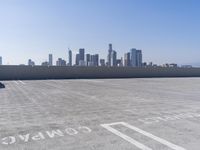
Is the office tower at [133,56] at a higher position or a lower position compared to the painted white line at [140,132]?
higher

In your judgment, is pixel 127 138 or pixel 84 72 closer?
pixel 127 138

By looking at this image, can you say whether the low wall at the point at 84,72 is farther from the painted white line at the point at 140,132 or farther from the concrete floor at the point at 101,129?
the painted white line at the point at 140,132

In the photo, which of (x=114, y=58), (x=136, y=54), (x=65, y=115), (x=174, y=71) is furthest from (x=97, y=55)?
(x=65, y=115)

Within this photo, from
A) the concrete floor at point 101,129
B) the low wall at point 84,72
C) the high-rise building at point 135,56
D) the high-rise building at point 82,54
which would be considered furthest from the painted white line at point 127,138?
the high-rise building at point 82,54

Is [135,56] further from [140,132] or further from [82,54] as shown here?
[140,132]

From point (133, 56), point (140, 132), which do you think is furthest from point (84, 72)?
point (133, 56)

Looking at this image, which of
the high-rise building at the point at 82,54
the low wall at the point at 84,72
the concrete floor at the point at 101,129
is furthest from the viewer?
the high-rise building at the point at 82,54

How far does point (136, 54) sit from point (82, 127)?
74668mm

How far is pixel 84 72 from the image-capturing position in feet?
126

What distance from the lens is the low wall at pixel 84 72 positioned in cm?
3425

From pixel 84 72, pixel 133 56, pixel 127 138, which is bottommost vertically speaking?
pixel 127 138

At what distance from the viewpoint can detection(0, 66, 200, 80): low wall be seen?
34.2 metres

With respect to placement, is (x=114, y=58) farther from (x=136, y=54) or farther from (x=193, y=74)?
(x=193, y=74)

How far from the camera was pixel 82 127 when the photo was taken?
6.30 m
